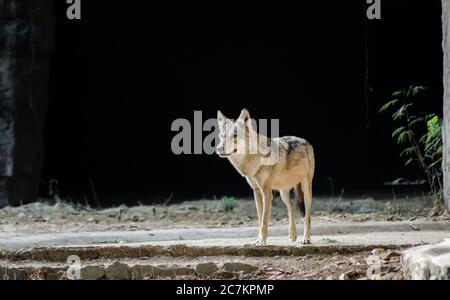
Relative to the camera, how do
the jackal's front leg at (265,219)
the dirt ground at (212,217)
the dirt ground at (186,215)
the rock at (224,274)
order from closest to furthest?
the rock at (224,274)
the dirt ground at (212,217)
the jackal's front leg at (265,219)
the dirt ground at (186,215)

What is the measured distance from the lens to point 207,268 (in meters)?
6.22

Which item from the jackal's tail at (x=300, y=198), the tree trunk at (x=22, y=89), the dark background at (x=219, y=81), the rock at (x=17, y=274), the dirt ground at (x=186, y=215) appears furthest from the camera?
the dark background at (x=219, y=81)

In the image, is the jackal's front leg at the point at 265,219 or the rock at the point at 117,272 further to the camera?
the jackal's front leg at the point at 265,219

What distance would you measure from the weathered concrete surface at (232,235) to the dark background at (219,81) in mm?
11174

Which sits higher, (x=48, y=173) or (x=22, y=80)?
(x=22, y=80)

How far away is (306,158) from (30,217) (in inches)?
221

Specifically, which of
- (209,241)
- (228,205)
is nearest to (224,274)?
(209,241)

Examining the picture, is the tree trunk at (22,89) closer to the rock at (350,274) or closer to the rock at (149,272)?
the rock at (149,272)

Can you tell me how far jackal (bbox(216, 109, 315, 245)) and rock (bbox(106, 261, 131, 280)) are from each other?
143cm

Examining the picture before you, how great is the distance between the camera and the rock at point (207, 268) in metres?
6.21

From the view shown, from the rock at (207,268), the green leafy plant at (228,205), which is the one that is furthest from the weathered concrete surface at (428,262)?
the green leafy plant at (228,205)
